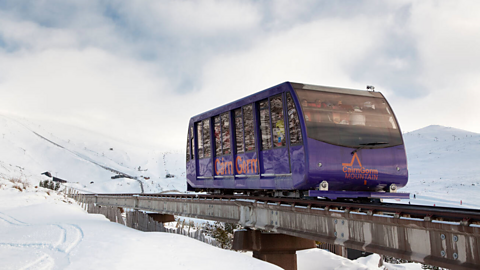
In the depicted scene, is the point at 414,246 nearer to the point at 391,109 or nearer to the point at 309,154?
the point at 309,154

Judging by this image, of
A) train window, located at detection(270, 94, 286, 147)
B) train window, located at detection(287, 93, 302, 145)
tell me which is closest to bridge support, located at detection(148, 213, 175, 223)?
train window, located at detection(270, 94, 286, 147)

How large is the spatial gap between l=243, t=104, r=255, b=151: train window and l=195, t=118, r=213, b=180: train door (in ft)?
9.08

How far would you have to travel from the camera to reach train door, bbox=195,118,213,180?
1491 centimetres

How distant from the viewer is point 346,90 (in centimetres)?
1098

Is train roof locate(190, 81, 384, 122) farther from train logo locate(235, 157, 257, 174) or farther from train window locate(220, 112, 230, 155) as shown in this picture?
train logo locate(235, 157, 257, 174)

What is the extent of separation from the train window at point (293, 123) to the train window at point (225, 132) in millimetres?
3576

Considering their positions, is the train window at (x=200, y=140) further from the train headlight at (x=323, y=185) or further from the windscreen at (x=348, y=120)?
the train headlight at (x=323, y=185)

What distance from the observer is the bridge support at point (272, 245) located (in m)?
12.2

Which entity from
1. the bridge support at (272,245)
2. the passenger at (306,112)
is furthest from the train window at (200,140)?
the passenger at (306,112)

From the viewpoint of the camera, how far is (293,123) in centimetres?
1023

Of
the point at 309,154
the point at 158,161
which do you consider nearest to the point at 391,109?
the point at 309,154

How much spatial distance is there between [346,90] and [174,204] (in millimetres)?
10276

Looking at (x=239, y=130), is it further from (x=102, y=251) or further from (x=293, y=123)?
(x=102, y=251)

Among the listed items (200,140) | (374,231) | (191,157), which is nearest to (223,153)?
(200,140)
